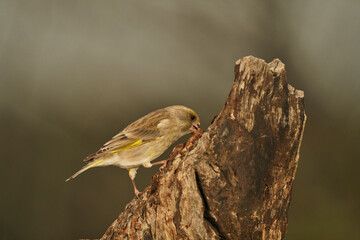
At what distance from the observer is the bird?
315 centimetres

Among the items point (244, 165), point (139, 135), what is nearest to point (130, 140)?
point (139, 135)

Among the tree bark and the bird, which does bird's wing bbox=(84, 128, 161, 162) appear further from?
the tree bark

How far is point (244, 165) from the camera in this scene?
2412 millimetres

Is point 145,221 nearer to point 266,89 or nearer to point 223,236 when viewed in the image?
point 223,236

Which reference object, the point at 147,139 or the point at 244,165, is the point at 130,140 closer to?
the point at 147,139

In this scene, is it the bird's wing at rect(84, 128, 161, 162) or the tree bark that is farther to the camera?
the bird's wing at rect(84, 128, 161, 162)

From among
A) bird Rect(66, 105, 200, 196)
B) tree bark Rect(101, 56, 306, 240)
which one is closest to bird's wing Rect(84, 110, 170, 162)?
bird Rect(66, 105, 200, 196)

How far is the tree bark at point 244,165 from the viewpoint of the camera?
2410mm

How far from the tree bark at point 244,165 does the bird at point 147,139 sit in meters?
0.64

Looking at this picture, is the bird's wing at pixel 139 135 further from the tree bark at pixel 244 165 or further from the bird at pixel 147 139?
the tree bark at pixel 244 165

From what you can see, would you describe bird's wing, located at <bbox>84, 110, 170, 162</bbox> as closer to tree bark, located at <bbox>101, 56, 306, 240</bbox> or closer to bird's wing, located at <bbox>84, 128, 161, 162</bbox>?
bird's wing, located at <bbox>84, 128, 161, 162</bbox>

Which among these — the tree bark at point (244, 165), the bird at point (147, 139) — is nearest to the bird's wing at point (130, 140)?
the bird at point (147, 139)

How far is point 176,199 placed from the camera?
8.20ft

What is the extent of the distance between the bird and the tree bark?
0.64 meters
